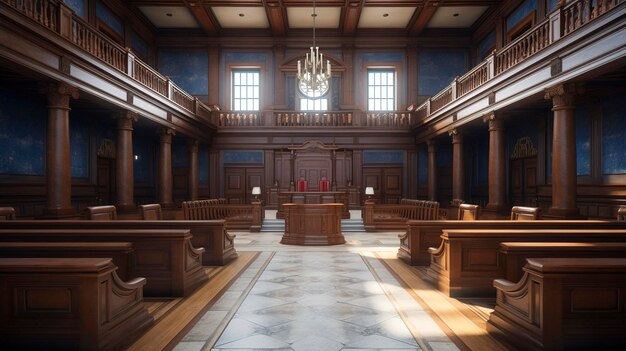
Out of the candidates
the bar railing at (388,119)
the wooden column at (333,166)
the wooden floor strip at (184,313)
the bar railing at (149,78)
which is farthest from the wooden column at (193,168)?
the wooden floor strip at (184,313)

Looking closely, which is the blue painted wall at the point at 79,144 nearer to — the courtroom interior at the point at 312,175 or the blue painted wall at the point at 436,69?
the courtroom interior at the point at 312,175

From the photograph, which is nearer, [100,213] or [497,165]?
[100,213]

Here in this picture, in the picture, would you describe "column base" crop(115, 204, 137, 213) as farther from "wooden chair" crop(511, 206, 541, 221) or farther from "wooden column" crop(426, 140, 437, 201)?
"wooden column" crop(426, 140, 437, 201)

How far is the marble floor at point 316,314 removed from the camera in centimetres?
338

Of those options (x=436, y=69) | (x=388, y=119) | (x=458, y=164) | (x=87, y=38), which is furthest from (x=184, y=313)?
(x=436, y=69)

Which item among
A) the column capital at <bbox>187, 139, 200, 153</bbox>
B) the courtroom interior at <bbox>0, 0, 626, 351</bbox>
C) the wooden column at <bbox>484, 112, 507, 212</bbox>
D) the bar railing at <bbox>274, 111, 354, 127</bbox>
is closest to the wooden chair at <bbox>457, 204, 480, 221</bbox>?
the courtroom interior at <bbox>0, 0, 626, 351</bbox>

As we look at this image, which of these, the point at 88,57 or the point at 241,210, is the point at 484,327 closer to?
the point at 88,57

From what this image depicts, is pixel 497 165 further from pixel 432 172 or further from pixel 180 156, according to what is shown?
pixel 180 156

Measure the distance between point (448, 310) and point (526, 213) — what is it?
12.9 feet

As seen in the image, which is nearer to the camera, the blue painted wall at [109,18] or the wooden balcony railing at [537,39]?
the wooden balcony railing at [537,39]

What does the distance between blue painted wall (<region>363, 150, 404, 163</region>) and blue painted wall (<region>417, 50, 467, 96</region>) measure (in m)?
3.28

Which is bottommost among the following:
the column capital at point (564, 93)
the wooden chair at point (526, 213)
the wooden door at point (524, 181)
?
the wooden chair at point (526, 213)

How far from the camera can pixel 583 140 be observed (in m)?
10.6

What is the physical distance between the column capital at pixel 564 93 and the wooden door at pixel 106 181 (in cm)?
1368
